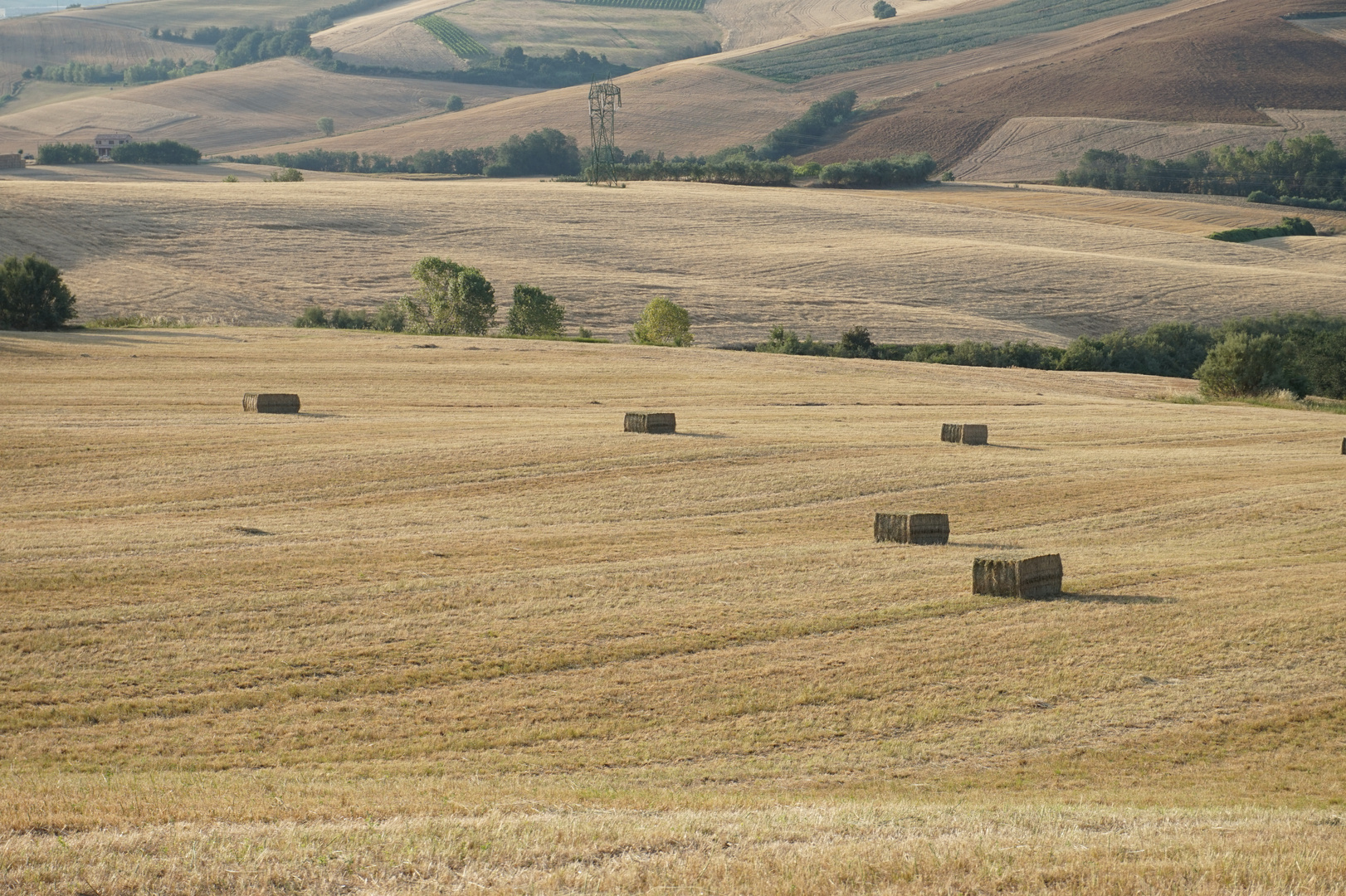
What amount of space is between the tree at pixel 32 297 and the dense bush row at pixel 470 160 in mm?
91151

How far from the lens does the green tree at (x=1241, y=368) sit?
50469mm

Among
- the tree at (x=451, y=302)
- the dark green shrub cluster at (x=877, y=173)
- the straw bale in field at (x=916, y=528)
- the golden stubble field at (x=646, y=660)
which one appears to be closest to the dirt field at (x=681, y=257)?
the tree at (x=451, y=302)

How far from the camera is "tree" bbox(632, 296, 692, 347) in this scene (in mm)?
63031

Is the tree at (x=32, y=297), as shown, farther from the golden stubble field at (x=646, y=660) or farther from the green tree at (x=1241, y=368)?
the green tree at (x=1241, y=368)

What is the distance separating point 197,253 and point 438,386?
3810 cm

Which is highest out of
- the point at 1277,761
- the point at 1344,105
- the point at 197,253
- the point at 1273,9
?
the point at 1273,9

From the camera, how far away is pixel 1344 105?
466 feet

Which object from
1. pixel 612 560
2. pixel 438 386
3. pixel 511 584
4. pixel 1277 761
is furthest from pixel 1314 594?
pixel 438 386

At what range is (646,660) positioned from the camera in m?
16.7

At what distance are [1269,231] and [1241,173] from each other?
28.0 meters

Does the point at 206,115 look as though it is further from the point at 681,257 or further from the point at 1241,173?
the point at 1241,173

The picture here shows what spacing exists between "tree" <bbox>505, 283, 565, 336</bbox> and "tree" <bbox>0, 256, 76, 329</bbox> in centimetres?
2077

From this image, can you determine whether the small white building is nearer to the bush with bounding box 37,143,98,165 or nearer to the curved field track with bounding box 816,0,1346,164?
the bush with bounding box 37,143,98,165

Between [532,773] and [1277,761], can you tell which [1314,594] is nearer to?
[1277,761]
